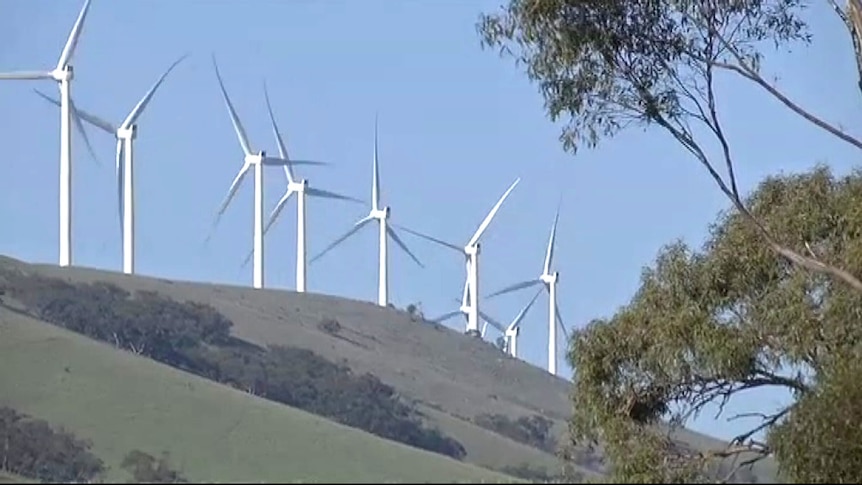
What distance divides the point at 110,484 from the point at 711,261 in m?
15.8

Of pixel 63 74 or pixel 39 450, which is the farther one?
pixel 63 74

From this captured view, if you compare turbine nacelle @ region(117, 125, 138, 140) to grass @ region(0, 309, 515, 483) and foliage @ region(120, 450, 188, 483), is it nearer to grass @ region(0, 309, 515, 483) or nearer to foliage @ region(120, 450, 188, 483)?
grass @ region(0, 309, 515, 483)

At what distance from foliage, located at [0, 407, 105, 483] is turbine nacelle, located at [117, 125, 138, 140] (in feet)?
36.2

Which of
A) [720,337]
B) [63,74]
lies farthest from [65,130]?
[720,337]

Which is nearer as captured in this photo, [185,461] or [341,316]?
[185,461]

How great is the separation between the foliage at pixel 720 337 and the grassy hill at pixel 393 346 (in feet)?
68.0

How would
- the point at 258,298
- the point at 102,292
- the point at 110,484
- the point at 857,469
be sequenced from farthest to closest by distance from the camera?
the point at 258,298 < the point at 102,292 < the point at 857,469 < the point at 110,484

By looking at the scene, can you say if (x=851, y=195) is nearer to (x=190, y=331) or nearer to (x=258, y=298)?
(x=190, y=331)

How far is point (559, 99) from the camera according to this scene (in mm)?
25297

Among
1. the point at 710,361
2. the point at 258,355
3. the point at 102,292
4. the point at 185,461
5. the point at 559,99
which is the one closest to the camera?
the point at 185,461

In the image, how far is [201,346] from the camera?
206 ft

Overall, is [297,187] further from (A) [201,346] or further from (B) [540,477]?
(B) [540,477]

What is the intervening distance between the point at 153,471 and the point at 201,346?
1832 inches

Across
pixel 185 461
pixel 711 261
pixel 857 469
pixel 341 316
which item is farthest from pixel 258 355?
pixel 185 461
